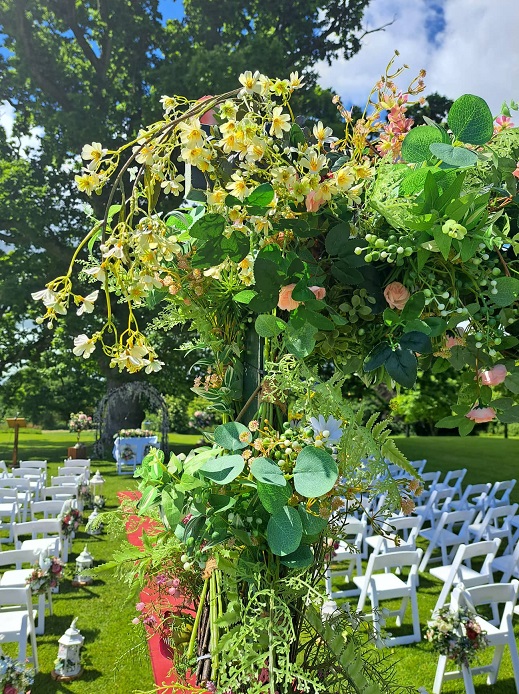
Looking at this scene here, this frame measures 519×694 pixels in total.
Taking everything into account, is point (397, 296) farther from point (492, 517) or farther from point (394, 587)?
point (492, 517)

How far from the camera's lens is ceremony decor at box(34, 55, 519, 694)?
1108mm

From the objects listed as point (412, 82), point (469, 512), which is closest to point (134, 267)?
point (412, 82)

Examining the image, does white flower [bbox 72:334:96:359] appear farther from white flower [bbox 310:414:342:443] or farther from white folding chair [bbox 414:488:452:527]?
white folding chair [bbox 414:488:452:527]

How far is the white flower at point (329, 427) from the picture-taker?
116 cm

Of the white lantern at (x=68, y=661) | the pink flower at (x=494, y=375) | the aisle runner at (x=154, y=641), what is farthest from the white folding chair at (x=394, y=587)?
the pink flower at (x=494, y=375)

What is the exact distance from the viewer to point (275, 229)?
1.18 m

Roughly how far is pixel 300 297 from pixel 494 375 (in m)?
0.46

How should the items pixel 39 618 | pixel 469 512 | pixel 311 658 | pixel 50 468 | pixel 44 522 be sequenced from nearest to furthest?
pixel 311 658 → pixel 39 618 → pixel 44 522 → pixel 469 512 → pixel 50 468

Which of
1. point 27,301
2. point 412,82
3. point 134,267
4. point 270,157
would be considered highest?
point 27,301

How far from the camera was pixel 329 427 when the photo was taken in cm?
117

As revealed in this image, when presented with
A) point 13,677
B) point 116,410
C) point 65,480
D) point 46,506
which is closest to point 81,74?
point 116,410

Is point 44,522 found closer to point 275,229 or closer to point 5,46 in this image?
point 275,229

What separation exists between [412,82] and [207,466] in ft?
3.49

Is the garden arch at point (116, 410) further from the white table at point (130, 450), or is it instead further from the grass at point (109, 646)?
the grass at point (109, 646)
